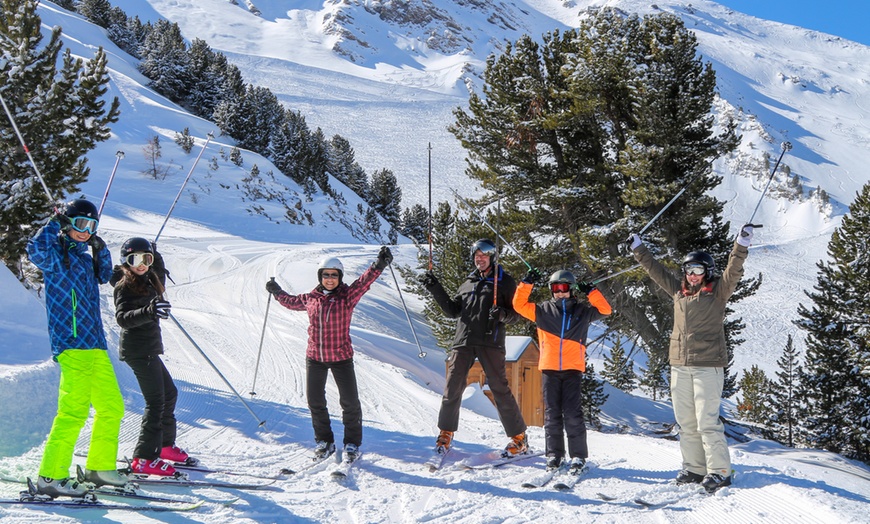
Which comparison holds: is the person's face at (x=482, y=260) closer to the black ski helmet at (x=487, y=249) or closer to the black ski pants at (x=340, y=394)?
the black ski helmet at (x=487, y=249)

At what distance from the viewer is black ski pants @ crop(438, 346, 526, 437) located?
6.63m

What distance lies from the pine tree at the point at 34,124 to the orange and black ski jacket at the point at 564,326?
10.2m

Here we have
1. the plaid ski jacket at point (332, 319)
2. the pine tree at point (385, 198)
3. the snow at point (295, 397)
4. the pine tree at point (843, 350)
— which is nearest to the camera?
the snow at point (295, 397)

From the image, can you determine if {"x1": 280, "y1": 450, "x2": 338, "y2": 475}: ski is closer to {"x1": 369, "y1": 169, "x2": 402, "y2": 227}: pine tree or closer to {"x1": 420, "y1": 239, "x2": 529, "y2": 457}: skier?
{"x1": 420, "y1": 239, "x2": 529, "y2": 457}: skier

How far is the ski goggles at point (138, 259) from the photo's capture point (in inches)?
213

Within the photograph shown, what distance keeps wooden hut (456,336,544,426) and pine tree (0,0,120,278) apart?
11.0 m

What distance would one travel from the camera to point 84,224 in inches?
193

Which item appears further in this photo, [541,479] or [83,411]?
[541,479]

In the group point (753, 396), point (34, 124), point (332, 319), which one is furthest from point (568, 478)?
point (753, 396)

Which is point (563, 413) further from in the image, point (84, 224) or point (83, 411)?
point (84, 224)

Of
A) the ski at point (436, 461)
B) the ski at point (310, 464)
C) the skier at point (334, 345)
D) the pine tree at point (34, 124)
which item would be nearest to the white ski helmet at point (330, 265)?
the skier at point (334, 345)

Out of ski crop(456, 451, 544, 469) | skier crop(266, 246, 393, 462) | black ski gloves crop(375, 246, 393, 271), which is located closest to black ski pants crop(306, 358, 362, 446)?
skier crop(266, 246, 393, 462)

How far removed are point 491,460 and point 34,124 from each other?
11702mm

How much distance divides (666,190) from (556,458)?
377 inches
